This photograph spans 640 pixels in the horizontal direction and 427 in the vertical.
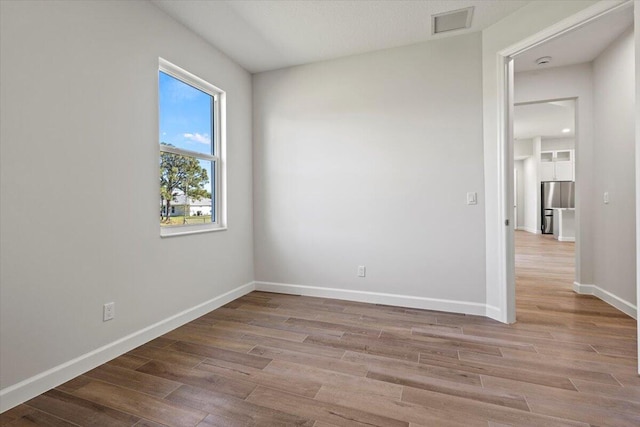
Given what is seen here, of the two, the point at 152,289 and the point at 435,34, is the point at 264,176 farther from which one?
the point at 435,34

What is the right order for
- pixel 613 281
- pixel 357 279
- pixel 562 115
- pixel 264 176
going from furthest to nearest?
pixel 562 115 → pixel 264 176 → pixel 357 279 → pixel 613 281

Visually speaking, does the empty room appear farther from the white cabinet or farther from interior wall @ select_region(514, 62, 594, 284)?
the white cabinet

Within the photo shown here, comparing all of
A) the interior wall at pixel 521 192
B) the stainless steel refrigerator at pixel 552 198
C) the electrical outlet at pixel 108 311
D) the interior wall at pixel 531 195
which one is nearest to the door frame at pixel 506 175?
the electrical outlet at pixel 108 311

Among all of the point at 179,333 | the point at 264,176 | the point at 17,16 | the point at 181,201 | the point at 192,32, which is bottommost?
the point at 179,333

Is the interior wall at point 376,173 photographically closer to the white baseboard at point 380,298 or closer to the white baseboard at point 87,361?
the white baseboard at point 380,298

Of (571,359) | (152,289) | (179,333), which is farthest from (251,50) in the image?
(571,359)

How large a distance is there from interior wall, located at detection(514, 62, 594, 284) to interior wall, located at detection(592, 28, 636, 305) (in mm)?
60

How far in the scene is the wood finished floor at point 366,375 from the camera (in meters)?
1.50

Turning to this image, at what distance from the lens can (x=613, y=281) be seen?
308 centimetres

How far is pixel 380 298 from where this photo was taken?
3217 mm

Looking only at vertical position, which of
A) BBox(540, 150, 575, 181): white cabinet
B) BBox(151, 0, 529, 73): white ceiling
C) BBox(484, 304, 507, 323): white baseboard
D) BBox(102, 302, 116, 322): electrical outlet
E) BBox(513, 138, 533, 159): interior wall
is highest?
BBox(513, 138, 533, 159): interior wall

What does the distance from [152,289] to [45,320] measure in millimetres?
719

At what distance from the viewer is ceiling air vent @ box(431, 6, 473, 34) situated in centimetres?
255

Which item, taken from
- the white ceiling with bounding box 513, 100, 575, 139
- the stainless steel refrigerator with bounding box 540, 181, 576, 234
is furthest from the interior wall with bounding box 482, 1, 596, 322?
the stainless steel refrigerator with bounding box 540, 181, 576, 234
